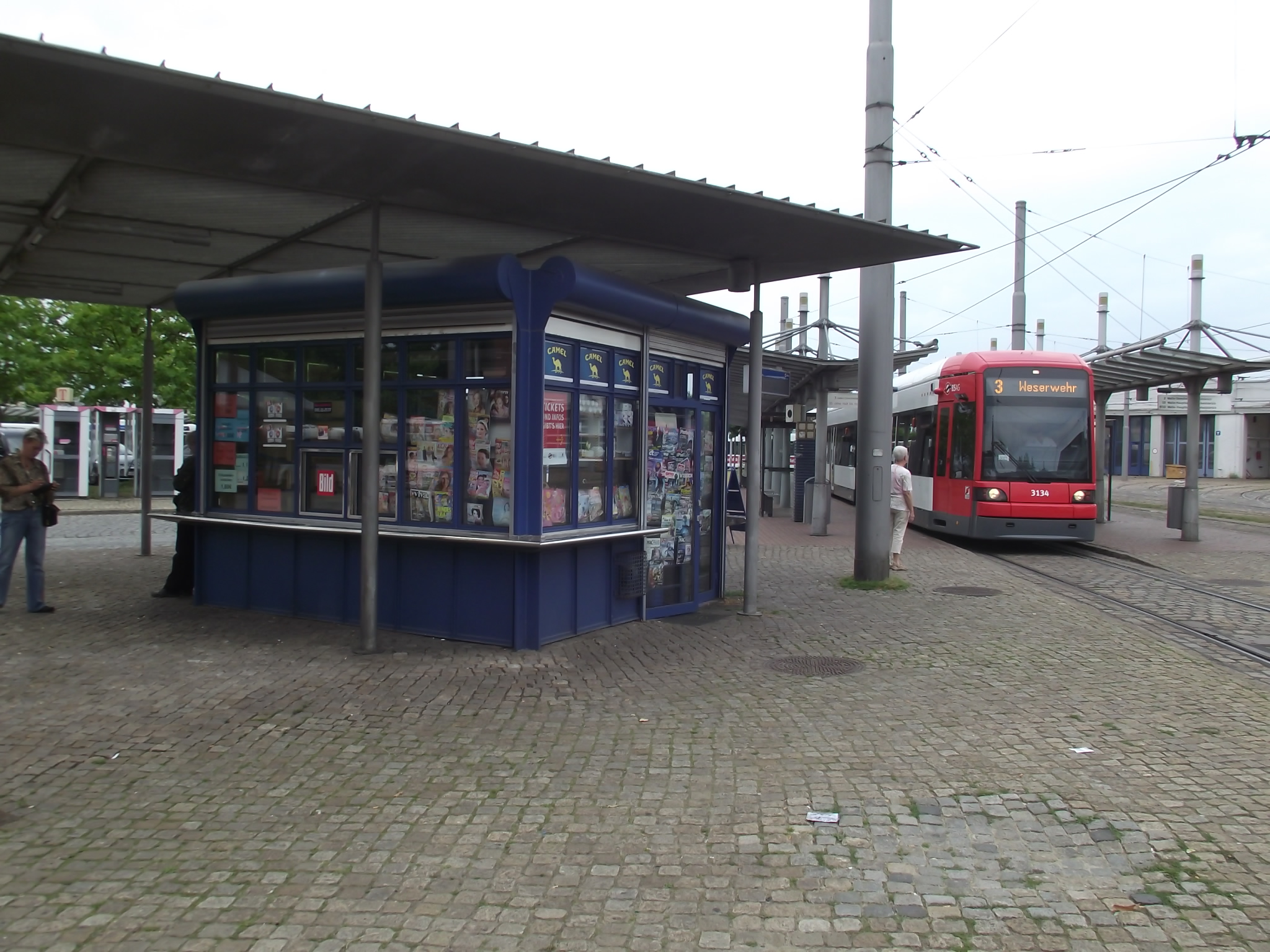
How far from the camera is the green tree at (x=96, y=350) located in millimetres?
28328

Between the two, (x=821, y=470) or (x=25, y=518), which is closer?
(x=25, y=518)

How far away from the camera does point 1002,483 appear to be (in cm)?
1606

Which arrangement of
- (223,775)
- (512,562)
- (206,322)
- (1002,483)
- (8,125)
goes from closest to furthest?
1. (223,775)
2. (8,125)
3. (512,562)
4. (206,322)
5. (1002,483)

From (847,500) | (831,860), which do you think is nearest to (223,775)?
(831,860)

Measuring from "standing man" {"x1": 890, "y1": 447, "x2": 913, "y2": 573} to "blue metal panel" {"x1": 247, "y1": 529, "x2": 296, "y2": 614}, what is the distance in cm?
782

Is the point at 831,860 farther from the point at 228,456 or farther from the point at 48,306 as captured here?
the point at 48,306

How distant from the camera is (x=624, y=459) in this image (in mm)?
9273

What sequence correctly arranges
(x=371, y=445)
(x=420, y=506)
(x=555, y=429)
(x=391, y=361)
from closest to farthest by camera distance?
(x=371, y=445), (x=555, y=429), (x=420, y=506), (x=391, y=361)

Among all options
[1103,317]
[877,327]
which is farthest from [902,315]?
[877,327]

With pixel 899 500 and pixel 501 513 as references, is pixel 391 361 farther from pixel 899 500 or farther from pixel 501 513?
pixel 899 500

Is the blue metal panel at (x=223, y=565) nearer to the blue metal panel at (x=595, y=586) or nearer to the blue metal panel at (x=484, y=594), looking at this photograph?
the blue metal panel at (x=484, y=594)

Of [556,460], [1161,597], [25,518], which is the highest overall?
[556,460]

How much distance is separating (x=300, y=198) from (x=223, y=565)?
384 centimetres

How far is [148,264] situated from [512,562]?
563cm
